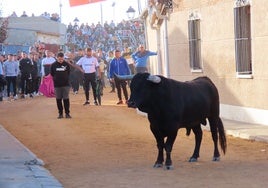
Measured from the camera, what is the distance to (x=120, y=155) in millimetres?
11773

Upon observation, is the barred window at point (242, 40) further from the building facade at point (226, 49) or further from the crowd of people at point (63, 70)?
the crowd of people at point (63, 70)

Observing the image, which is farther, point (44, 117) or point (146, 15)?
point (146, 15)

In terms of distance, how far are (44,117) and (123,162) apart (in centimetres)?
825

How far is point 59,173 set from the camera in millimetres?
10039

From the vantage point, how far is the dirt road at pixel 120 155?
30.4 ft

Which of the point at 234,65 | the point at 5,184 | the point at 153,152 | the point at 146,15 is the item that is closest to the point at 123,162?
the point at 153,152

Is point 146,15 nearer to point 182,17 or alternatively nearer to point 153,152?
point 182,17

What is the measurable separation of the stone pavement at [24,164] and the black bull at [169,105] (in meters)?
1.74

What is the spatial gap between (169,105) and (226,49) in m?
6.56

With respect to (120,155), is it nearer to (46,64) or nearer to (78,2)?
(46,64)

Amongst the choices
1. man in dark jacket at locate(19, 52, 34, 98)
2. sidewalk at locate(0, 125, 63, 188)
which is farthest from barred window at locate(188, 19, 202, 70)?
man in dark jacket at locate(19, 52, 34, 98)

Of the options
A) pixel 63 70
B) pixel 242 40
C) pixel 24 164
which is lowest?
pixel 24 164

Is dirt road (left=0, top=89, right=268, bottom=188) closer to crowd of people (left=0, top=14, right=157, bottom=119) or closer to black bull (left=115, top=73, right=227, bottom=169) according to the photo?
black bull (left=115, top=73, right=227, bottom=169)

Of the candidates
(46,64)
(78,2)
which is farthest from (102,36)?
(46,64)
